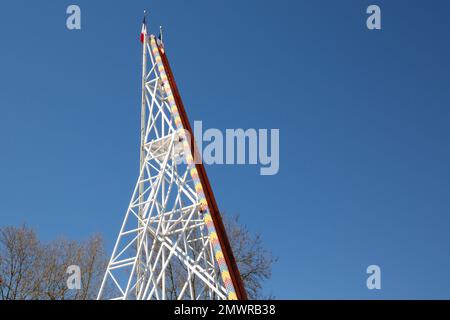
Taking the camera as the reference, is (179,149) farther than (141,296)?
Yes

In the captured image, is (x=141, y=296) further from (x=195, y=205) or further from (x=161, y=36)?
(x=161, y=36)

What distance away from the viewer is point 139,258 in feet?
38.3
